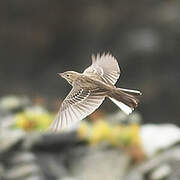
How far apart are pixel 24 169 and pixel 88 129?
2122 millimetres

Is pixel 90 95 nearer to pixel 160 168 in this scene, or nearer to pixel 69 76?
pixel 69 76

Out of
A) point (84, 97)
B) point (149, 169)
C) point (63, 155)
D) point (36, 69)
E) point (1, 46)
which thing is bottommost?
point (84, 97)

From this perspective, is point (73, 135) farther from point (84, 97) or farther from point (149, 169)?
point (84, 97)

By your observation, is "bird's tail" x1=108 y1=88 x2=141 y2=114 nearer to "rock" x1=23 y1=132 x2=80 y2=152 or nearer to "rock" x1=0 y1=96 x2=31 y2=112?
"rock" x1=23 y1=132 x2=80 y2=152

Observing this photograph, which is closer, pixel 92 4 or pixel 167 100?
pixel 167 100

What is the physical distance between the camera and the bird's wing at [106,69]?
2.08 meters

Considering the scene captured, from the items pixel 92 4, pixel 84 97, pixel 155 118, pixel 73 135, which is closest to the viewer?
pixel 84 97

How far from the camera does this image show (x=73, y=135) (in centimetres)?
1269

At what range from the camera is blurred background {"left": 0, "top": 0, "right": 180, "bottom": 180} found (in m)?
16.9

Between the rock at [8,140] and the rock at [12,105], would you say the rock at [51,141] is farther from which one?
the rock at [12,105]

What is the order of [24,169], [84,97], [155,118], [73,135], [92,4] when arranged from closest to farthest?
[84,97], [24,169], [73,135], [155,118], [92,4]

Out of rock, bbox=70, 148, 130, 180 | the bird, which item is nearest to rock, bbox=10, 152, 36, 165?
rock, bbox=70, 148, 130, 180

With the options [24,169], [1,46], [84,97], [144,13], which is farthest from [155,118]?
[84,97]

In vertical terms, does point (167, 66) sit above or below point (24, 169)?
above
